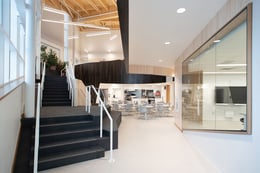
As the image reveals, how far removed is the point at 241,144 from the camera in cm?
231

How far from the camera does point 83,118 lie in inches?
168

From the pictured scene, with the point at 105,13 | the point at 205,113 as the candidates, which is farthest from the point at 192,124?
the point at 105,13

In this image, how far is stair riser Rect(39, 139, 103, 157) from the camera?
315 cm

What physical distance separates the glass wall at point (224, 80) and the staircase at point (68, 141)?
8.15 ft

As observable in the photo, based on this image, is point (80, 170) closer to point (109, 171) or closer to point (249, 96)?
point (109, 171)

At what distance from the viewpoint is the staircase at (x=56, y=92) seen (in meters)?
6.63

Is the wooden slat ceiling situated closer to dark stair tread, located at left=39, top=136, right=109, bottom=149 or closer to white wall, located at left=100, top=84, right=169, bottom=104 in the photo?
white wall, located at left=100, top=84, right=169, bottom=104

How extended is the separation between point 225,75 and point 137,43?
274 cm

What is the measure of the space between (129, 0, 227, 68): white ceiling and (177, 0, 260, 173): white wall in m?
0.42

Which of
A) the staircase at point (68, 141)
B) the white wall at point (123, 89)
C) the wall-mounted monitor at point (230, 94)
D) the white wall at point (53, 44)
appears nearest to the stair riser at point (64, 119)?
the staircase at point (68, 141)

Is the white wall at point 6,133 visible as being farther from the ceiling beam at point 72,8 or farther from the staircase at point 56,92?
the ceiling beam at point 72,8

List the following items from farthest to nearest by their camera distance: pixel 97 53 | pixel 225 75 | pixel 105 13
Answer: pixel 97 53
pixel 105 13
pixel 225 75

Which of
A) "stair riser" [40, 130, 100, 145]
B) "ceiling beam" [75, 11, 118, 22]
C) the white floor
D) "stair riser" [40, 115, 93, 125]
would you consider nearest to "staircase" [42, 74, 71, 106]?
"stair riser" [40, 115, 93, 125]

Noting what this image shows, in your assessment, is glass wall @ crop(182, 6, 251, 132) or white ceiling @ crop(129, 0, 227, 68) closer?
glass wall @ crop(182, 6, 251, 132)
